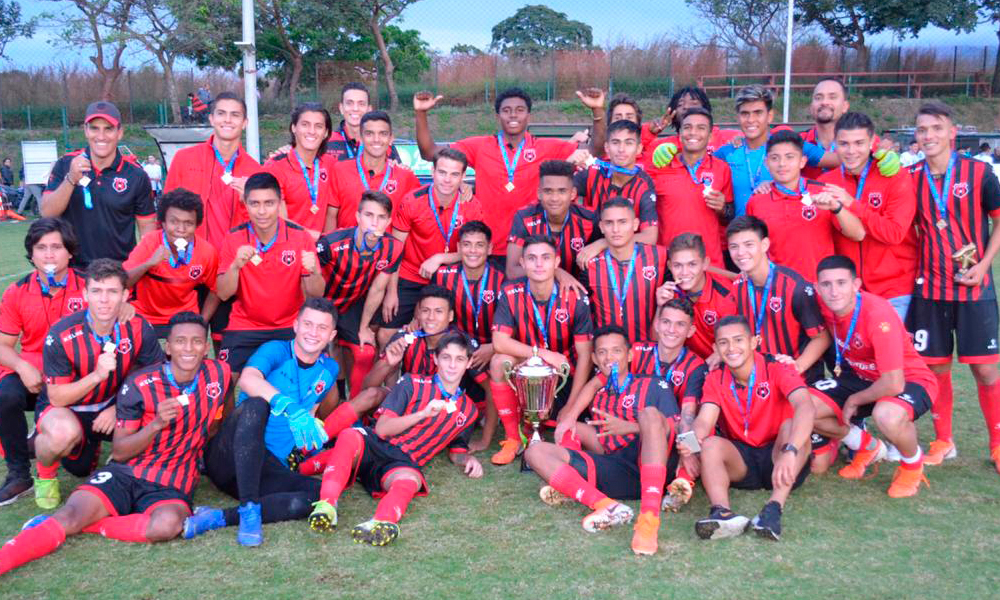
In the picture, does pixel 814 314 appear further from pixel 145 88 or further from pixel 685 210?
pixel 145 88

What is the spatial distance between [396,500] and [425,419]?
74 centimetres

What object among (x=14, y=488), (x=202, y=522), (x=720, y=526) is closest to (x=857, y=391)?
(x=720, y=526)

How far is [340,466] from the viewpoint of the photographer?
4.14 meters

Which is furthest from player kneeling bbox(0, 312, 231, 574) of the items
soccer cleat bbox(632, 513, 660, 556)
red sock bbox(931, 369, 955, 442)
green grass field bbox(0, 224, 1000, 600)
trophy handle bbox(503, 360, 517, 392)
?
red sock bbox(931, 369, 955, 442)

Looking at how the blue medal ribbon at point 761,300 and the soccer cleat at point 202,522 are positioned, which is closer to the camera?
the soccer cleat at point 202,522

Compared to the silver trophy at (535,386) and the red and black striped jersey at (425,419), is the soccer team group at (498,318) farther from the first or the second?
the silver trophy at (535,386)

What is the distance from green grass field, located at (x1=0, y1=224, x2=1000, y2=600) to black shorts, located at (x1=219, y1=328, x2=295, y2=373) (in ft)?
3.12

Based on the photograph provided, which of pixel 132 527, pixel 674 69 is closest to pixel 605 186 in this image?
pixel 132 527

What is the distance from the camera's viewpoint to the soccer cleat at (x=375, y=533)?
375 centimetres

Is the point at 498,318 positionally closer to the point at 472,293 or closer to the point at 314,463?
the point at 472,293

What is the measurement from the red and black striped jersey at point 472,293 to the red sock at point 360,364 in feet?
2.04

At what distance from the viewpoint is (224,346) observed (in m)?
5.13

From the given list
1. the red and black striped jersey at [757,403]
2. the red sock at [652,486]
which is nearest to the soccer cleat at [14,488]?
the red sock at [652,486]

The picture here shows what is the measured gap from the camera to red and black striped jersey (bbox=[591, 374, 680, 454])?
15.0 ft
